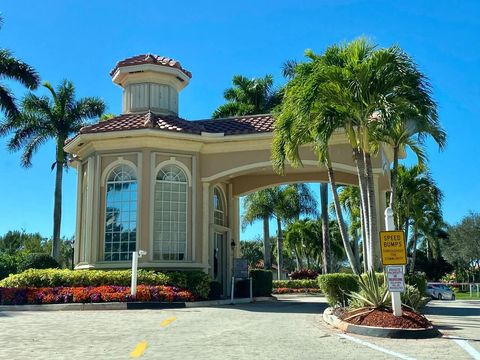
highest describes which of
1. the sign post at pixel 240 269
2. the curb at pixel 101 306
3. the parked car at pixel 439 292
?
the sign post at pixel 240 269

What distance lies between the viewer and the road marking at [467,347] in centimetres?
843

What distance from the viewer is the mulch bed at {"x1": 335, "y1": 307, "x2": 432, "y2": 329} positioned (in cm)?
1080

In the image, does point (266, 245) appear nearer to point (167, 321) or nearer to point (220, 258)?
point (220, 258)

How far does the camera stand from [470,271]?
71.4 meters

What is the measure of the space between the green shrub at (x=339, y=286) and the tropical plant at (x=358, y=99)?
2.67 feet

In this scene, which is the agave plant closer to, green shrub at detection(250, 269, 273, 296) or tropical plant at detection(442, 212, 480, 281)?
green shrub at detection(250, 269, 273, 296)

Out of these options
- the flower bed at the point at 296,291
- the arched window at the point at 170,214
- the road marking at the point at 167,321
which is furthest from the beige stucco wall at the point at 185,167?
the flower bed at the point at 296,291

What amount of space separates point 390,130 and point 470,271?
65.6 meters

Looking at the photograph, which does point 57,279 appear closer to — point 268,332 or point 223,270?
point 223,270

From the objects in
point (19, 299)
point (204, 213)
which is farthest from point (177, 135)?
point (19, 299)

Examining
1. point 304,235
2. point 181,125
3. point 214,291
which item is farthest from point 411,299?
point 304,235

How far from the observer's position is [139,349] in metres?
8.74

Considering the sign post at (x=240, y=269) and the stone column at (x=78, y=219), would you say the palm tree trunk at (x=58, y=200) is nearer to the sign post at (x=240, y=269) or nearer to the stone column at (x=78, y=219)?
the stone column at (x=78, y=219)

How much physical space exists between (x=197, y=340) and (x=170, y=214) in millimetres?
10972
